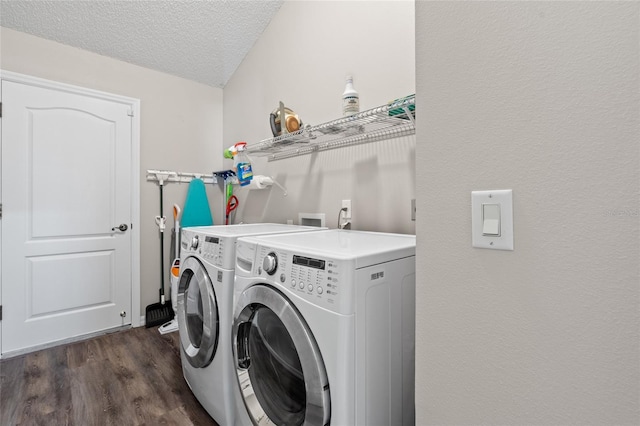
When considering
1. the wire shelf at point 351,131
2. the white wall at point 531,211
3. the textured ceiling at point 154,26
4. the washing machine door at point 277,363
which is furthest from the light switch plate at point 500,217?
the textured ceiling at point 154,26

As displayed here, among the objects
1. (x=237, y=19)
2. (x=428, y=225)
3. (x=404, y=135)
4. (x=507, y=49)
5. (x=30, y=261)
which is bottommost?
(x=30, y=261)

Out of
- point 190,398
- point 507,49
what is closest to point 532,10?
point 507,49

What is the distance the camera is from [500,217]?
0.54m

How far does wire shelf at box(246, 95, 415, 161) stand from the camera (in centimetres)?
133

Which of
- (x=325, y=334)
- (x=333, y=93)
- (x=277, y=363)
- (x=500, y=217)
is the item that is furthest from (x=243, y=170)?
(x=500, y=217)

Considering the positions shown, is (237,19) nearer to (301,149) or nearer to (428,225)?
(301,149)

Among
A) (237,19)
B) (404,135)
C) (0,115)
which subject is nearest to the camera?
(404,135)

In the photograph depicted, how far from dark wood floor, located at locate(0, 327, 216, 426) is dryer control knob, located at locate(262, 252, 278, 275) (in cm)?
104

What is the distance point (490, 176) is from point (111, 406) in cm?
215

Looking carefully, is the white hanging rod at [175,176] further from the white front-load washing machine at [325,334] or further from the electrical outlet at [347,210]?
the white front-load washing machine at [325,334]

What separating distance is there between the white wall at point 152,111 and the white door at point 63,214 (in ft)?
0.44

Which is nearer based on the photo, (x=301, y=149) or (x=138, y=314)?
(x=301, y=149)

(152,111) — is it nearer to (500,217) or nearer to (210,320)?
(210,320)

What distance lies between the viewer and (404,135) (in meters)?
1.55
